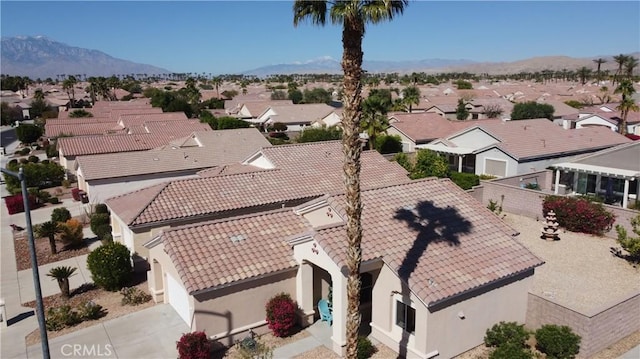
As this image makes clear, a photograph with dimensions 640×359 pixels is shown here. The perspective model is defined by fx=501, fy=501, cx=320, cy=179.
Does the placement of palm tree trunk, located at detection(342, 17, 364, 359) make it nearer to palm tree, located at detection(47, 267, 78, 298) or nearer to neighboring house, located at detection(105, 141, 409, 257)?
neighboring house, located at detection(105, 141, 409, 257)

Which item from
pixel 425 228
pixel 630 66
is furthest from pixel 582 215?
pixel 630 66

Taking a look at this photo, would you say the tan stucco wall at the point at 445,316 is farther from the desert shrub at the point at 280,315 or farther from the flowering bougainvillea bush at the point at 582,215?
the flowering bougainvillea bush at the point at 582,215

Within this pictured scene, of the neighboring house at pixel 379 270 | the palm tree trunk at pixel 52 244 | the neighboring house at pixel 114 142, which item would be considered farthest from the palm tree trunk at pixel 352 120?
the neighboring house at pixel 114 142

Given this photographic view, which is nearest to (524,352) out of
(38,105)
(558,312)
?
(558,312)

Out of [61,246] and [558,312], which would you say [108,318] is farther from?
[558,312]

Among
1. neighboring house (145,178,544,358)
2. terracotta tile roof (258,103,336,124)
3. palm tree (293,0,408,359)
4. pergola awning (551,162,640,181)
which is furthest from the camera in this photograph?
terracotta tile roof (258,103,336,124)

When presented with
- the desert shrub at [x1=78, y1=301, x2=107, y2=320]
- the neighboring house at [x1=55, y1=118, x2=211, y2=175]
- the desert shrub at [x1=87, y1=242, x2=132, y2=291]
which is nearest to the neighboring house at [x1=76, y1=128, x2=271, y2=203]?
the neighboring house at [x1=55, y1=118, x2=211, y2=175]
